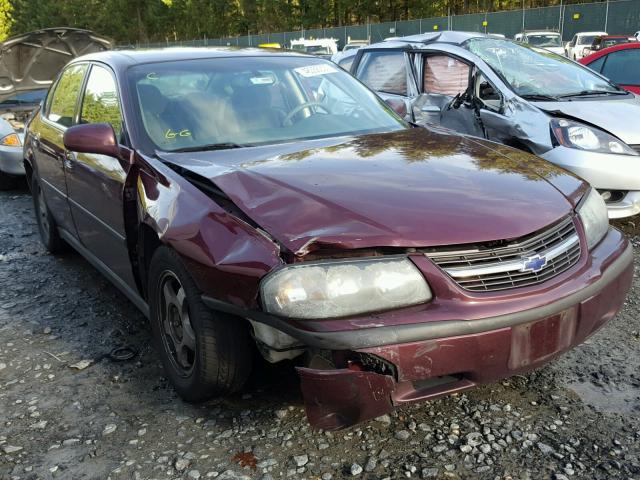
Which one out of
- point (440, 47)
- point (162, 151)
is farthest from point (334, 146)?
point (440, 47)

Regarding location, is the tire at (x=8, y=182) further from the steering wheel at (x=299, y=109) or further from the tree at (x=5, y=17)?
the tree at (x=5, y=17)

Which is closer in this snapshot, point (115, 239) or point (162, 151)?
point (162, 151)

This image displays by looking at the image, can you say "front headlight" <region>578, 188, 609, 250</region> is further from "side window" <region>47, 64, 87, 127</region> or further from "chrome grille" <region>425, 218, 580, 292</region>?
"side window" <region>47, 64, 87, 127</region>

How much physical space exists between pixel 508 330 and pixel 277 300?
0.77 m

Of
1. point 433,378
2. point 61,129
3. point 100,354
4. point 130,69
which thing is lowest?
point 100,354

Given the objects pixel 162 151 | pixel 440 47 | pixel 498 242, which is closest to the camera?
pixel 498 242

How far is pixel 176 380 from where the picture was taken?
277 cm

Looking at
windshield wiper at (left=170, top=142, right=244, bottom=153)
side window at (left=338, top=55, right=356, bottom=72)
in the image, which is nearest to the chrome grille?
windshield wiper at (left=170, top=142, right=244, bottom=153)

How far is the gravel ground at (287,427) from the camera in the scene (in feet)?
7.55

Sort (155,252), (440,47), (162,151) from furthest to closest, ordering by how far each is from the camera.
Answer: (440,47), (162,151), (155,252)

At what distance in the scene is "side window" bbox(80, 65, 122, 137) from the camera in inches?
130

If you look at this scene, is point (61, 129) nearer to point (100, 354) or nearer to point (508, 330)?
point (100, 354)

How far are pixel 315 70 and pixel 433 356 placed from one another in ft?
7.61

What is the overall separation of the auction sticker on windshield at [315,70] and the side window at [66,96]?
54.9 inches
